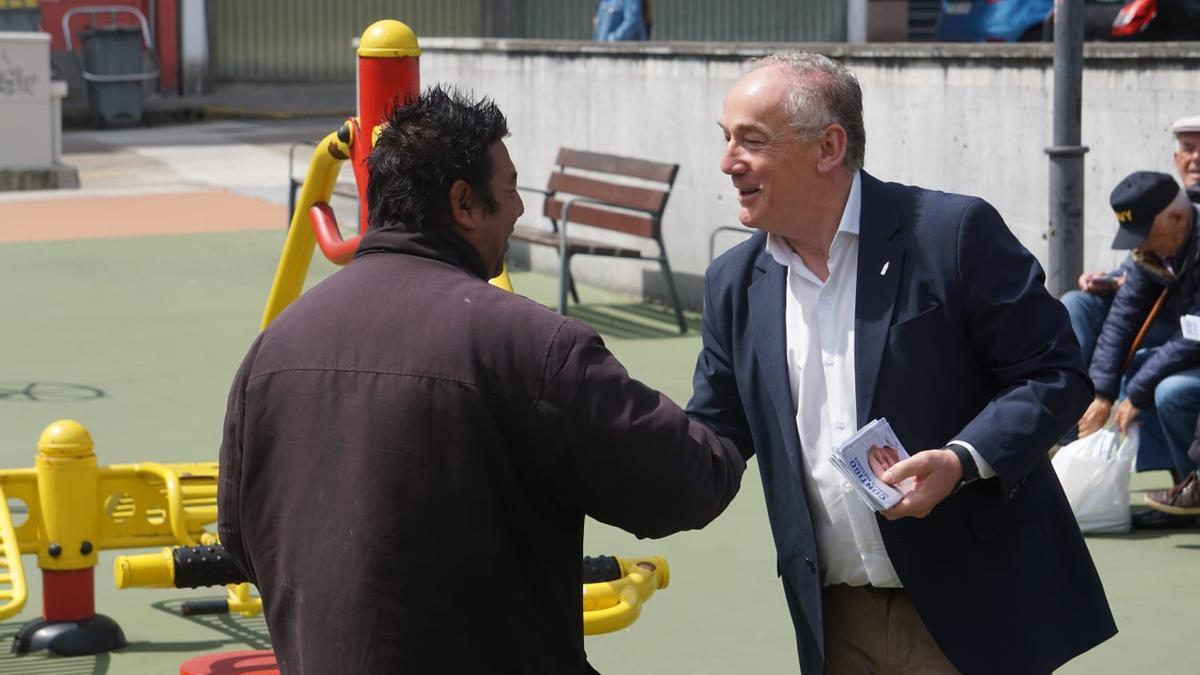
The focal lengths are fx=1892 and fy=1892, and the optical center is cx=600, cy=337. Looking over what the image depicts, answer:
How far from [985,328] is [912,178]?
6343 mm

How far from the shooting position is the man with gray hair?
10.1ft

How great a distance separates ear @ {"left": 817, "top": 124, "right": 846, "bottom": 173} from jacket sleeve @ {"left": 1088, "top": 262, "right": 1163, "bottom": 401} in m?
3.68

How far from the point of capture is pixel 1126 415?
6.43 metres

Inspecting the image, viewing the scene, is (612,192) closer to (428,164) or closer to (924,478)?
(924,478)

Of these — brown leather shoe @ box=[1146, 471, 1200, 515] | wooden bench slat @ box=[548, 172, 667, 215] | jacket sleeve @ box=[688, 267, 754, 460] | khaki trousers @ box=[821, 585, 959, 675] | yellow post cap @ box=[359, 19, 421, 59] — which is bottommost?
brown leather shoe @ box=[1146, 471, 1200, 515]

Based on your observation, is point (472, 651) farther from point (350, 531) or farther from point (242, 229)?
point (242, 229)

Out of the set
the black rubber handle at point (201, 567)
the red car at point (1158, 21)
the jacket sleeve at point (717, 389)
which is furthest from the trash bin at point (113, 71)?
the jacket sleeve at point (717, 389)

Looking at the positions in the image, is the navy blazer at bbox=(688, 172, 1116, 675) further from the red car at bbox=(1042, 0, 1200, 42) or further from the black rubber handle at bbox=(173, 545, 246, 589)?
the red car at bbox=(1042, 0, 1200, 42)

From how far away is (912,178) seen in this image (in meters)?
9.30

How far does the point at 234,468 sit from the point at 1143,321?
453cm

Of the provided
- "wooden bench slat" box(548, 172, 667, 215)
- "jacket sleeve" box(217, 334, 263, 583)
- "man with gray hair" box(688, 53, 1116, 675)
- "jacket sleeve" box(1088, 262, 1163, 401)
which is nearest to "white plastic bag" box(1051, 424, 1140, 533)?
"jacket sleeve" box(1088, 262, 1163, 401)

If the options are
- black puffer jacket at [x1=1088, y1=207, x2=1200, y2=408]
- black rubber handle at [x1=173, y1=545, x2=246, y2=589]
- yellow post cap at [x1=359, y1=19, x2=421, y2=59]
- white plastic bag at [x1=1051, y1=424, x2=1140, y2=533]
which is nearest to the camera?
black rubber handle at [x1=173, y1=545, x2=246, y2=589]

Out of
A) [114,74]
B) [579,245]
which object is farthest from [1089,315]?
[114,74]

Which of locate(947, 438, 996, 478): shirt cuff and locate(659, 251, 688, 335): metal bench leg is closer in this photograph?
locate(947, 438, 996, 478): shirt cuff
